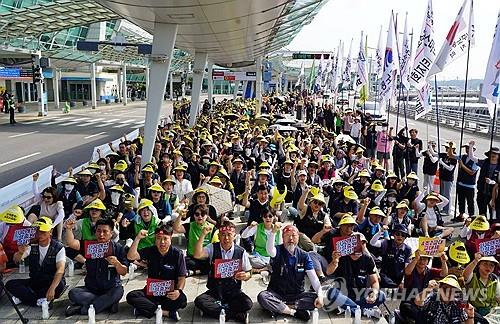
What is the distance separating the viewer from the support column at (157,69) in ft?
40.3

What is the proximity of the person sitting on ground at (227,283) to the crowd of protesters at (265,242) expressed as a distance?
0.01 metres

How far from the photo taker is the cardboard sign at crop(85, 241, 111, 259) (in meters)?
5.98

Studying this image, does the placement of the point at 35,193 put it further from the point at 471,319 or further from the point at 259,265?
the point at 471,319

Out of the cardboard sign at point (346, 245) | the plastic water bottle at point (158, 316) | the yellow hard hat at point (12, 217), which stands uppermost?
the yellow hard hat at point (12, 217)

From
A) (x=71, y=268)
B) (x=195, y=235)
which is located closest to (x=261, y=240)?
(x=195, y=235)

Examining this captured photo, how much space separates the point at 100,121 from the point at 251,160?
2848cm

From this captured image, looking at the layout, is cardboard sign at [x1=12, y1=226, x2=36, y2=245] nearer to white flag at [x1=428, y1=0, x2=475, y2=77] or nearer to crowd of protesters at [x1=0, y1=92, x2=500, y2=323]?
crowd of protesters at [x1=0, y1=92, x2=500, y2=323]

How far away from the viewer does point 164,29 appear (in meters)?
12.3

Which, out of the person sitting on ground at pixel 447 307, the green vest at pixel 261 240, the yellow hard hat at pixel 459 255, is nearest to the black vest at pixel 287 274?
the green vest at pixel 261 240

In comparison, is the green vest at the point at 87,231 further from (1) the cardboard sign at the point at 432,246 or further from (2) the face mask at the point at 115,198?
(1) the cardboard sign at the point at 432,246

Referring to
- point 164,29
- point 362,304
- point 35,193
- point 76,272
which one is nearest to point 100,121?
point 164,29

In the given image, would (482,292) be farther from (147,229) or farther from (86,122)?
(86,122)

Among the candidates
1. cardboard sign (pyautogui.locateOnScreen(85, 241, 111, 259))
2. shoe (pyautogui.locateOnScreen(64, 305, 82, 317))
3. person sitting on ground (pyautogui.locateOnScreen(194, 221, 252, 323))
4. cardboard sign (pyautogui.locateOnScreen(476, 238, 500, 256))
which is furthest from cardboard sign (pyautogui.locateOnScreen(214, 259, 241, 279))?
cardboard sign (pyautogui.locateOnScreen(476, 238, 500, 256))

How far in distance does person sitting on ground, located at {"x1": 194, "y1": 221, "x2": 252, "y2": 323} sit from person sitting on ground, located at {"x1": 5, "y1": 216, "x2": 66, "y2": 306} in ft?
5.90
